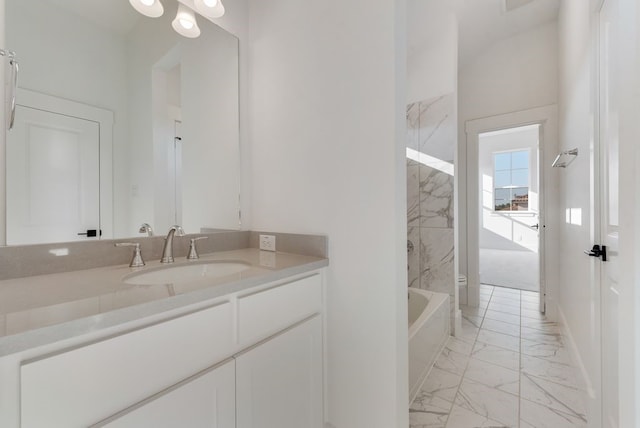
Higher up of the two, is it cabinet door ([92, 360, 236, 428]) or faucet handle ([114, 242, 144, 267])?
faucet handle ([114, 242, 144, 267])

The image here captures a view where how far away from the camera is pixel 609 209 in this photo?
46.8 inches

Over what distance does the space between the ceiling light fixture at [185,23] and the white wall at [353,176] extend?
1.44ft

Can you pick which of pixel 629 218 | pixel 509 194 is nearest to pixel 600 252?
pixel 629 218

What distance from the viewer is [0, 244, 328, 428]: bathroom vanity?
56cm

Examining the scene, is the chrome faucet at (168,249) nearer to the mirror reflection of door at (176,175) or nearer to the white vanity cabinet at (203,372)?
the mirror reflection of door at (176,175)

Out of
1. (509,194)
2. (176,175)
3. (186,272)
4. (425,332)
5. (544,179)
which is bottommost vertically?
(425,332)

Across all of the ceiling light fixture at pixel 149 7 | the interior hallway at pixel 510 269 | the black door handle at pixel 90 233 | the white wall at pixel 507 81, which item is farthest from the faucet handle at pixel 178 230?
the interior hallway at pixel 510 269

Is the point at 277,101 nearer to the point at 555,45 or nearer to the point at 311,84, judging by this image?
the point at 311,84

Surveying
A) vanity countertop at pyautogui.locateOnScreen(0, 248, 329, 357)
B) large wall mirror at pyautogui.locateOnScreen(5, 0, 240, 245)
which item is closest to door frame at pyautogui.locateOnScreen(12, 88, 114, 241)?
large wall mirror at pyautogui.locateOnScreen(5, 0, 240, 245)

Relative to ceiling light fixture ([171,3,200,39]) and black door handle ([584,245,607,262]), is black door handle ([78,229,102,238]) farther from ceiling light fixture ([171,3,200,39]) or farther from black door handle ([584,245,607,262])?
black door handle ([584,245,607,262])

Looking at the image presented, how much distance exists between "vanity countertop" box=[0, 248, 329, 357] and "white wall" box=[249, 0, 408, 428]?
31cm

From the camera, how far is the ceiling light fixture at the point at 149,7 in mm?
1231

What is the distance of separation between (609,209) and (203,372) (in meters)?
1.72

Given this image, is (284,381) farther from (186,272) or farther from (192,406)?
(186,272)
